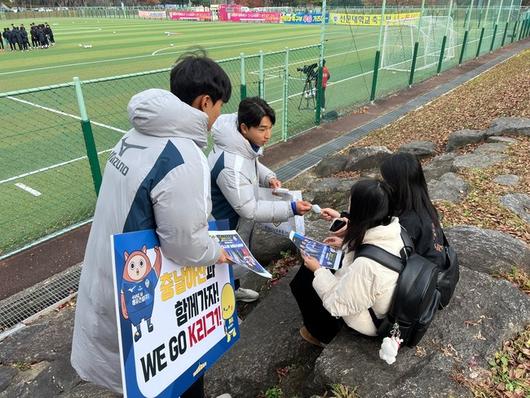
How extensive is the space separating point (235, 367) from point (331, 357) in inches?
30.6

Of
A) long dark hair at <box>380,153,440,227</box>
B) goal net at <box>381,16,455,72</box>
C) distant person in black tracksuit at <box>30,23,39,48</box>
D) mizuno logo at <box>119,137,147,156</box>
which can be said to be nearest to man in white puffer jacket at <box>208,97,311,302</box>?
long dark hair at <box>380,153,440,227</box>

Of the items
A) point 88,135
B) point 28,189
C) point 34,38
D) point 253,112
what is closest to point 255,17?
point 34,38

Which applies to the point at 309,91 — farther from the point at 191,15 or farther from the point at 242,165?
the point at 191,15

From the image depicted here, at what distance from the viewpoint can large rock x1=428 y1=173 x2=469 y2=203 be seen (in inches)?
177

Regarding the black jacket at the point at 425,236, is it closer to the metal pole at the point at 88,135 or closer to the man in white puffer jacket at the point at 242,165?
the man in white puffer jacket at the point at 242,165

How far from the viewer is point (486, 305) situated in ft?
8.57

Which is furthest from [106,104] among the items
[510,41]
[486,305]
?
[510,41]

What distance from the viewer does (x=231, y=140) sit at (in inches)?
110

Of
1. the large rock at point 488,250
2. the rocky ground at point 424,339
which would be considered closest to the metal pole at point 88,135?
the rocky ground at point 424,339

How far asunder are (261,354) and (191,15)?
5592 cm

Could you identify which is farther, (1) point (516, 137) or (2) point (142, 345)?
(1) point (516, 137)

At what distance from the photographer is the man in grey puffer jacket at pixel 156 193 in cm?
166

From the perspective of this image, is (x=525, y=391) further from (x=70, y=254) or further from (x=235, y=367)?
(x=70, y=254)

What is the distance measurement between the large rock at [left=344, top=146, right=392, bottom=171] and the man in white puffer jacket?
13.3 ft
